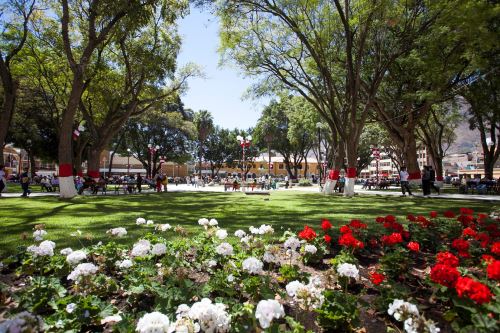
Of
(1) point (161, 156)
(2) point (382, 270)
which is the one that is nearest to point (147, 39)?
(2) point (382, 270)

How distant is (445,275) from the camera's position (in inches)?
102

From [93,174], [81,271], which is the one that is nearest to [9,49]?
[93,174]

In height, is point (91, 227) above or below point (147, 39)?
below

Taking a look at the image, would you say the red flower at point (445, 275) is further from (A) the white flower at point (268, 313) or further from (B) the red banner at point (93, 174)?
(B) the red banner at point (93, 174)

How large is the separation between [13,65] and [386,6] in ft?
68.8

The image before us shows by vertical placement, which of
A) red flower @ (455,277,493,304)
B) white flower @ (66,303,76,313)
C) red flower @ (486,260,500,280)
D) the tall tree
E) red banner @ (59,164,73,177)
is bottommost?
white flower @ (66,303,76,313)

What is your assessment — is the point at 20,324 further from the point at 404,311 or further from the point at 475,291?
the point at 475,291

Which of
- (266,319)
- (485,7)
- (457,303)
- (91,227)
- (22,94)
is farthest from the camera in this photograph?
(22,94)

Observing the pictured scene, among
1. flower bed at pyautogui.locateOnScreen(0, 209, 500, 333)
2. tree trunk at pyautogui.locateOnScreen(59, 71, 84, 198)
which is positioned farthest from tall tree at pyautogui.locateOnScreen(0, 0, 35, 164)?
flower bed at pyautogui.locateOnScreen(0, 209, 500, 333)

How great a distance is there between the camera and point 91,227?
6.88 meters

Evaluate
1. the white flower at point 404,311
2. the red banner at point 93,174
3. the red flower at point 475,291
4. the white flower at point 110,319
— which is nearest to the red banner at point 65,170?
the red banner at point 93,174

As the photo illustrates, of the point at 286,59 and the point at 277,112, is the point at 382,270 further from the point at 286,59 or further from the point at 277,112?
the point at 277,112

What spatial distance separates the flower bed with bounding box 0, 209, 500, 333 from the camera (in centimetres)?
233

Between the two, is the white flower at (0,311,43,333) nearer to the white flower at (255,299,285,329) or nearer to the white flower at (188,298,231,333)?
the white flower at (188,298,231,333)
